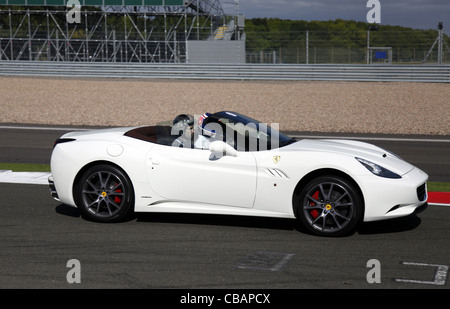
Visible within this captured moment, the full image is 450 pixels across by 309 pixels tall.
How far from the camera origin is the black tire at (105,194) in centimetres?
697

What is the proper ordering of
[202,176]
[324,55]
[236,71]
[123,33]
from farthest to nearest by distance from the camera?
[123,33]
[324,55]
[236,71]
[202,176]

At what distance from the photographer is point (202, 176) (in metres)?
6.75

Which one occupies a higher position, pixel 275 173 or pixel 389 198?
pixel 275 173

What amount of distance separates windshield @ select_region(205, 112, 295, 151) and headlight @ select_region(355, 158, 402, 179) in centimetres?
99

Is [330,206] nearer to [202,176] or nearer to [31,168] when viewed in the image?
[202,176]

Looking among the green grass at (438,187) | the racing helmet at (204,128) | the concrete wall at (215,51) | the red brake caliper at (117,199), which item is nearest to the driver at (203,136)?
the racing helmet at (204,128)

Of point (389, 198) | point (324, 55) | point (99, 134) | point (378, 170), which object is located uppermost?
point (324, 55)

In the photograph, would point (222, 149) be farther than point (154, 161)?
No

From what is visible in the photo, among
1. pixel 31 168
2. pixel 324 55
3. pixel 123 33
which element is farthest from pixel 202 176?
pixel 123 33

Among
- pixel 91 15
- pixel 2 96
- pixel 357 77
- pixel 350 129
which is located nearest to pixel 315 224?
pixel 350 129

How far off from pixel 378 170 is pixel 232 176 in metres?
1.47

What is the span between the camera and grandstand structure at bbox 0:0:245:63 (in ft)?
129

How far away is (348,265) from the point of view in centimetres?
560

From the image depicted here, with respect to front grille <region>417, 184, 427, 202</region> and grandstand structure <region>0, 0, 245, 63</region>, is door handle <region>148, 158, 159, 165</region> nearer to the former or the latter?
front grille <region>417, 184, 427, 202</region>
